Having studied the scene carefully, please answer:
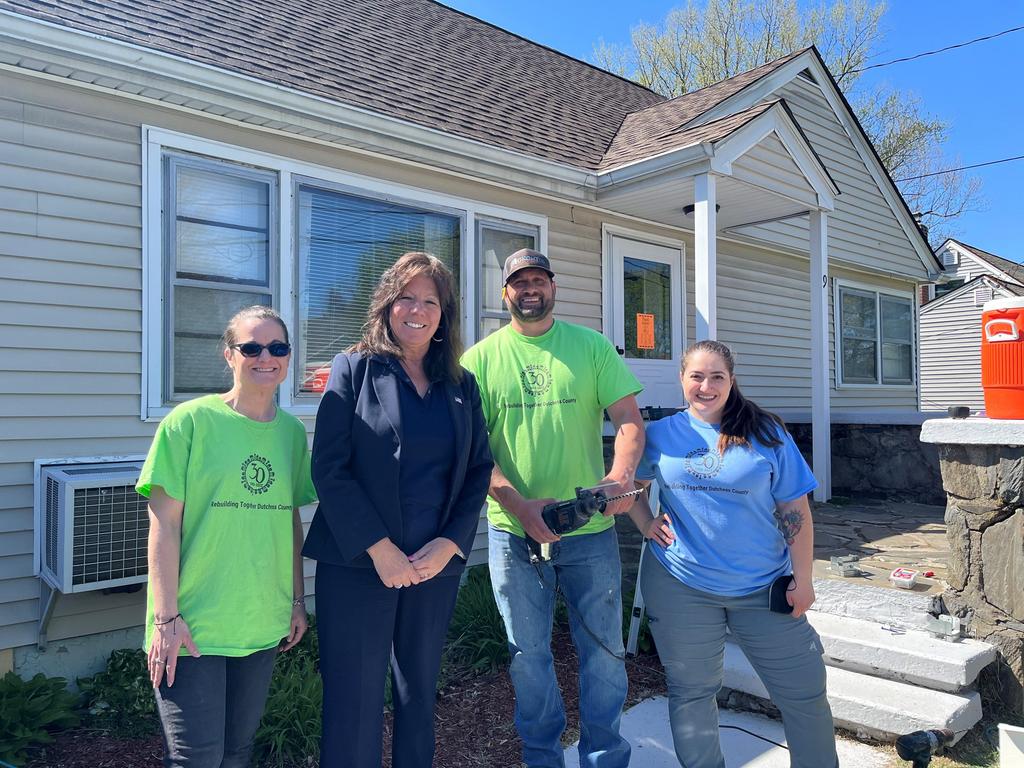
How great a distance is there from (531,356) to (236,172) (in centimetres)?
272

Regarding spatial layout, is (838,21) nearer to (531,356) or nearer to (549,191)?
(549,191)

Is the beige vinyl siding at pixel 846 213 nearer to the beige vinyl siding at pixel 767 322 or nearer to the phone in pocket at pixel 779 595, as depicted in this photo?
the beige vinyl siding at pixel 767 322

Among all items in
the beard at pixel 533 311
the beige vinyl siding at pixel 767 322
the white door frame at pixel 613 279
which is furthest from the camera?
the beige vinyl siding at pixel 767 322

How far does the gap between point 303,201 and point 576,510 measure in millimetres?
3236

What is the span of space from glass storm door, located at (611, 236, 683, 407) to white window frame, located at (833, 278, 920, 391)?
3.17m

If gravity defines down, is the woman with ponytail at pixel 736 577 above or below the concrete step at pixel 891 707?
above

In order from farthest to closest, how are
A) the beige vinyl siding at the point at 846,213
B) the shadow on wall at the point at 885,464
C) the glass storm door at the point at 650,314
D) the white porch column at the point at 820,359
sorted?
the beige vinyl siding at the point at 846,213
the shadow on wall at the point at 885,464
the white porch column at the point at 820,359
the glass storm door at the point at 650,314

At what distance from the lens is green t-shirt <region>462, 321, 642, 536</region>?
8.05 feet

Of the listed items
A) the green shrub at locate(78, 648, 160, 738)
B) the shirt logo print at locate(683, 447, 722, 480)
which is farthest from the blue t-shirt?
the green shrub at locate(78, 648, 160, 738)

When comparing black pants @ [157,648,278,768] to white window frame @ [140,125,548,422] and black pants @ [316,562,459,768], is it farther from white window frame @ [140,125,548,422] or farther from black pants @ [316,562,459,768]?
white window frame @ [140,125,548,422]

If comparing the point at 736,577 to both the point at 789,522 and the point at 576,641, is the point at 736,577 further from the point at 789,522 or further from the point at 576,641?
the point at 576,641

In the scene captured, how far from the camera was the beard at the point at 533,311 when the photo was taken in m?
2.52

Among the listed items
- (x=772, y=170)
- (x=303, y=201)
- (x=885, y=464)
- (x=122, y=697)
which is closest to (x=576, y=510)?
(x=122, y=697)

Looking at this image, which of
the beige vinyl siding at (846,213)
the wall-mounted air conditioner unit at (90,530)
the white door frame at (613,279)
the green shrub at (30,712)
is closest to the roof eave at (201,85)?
the white door frame at (613,279)
